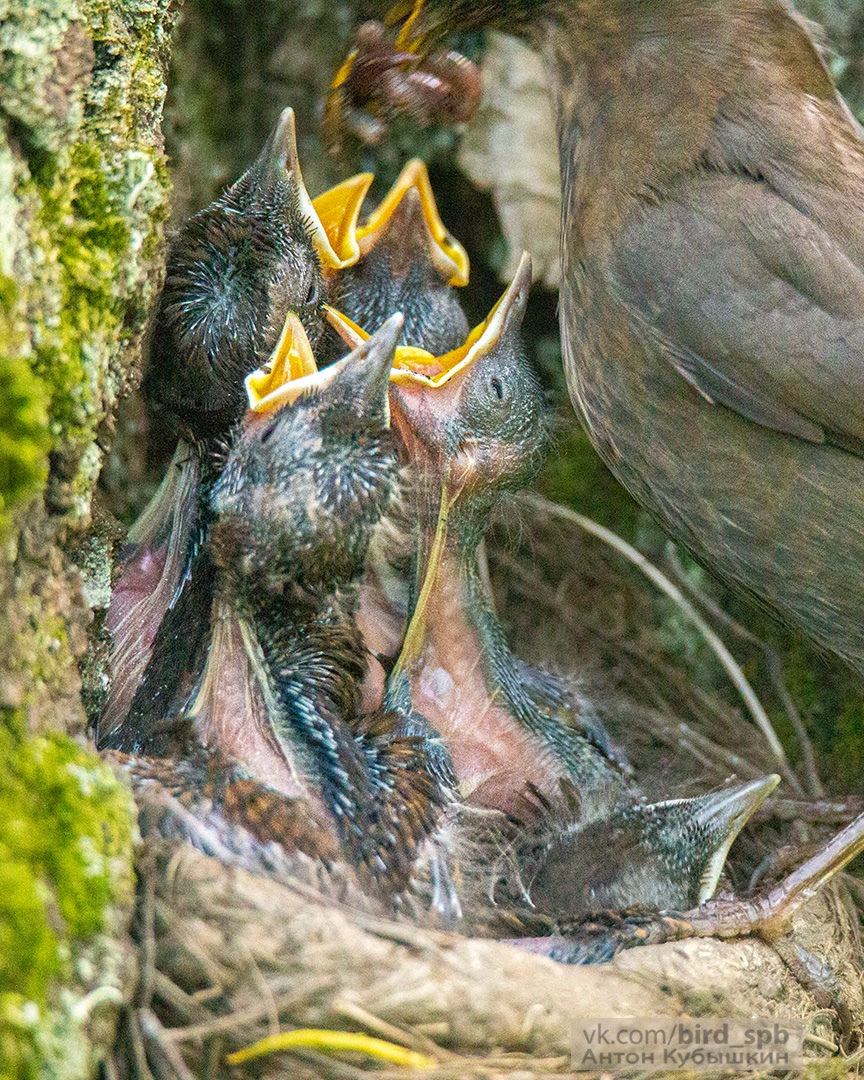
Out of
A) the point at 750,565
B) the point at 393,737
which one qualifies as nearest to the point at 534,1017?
the point at 393,737

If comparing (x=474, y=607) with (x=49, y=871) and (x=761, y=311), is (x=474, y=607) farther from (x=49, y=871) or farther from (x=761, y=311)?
(x=49, y=871)

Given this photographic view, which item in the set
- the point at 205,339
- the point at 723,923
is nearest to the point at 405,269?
the point at 205,339

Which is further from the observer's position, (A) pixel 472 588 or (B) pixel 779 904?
Result: (A) pixel 472 588

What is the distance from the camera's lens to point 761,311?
8.29ft

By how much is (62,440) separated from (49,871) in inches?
26.0

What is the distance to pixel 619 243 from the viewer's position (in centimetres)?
267

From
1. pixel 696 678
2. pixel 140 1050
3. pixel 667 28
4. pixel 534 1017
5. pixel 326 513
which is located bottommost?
pixel 696 678

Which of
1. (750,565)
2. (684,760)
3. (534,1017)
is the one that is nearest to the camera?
(534,1017)

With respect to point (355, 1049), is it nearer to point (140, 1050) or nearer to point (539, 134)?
point (140, 1050)

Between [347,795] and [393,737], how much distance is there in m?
0.29

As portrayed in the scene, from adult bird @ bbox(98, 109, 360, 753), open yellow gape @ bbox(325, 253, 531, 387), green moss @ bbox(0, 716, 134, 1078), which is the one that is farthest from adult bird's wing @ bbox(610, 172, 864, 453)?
green moss @ bbox(0, 716, 134, 1078)

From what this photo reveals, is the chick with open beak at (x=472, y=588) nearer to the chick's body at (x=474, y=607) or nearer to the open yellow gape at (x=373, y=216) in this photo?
the chick's body at (x=474, y=607)

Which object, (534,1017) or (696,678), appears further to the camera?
(696,678)

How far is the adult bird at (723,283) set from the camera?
253 cm
